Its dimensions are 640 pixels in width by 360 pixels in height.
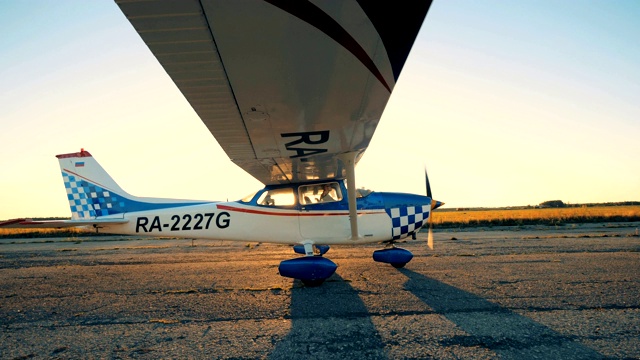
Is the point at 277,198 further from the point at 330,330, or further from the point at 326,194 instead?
the point at 330,330

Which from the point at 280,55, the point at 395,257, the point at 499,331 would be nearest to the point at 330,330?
the point at 499,331

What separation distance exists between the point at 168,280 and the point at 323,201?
326 centimetres

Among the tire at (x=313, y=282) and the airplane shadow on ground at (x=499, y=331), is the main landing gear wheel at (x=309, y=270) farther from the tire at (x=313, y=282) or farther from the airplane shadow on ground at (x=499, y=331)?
the airplane shadow on ground at (x=499, y=331)

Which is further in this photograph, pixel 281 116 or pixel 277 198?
pixel 277 198

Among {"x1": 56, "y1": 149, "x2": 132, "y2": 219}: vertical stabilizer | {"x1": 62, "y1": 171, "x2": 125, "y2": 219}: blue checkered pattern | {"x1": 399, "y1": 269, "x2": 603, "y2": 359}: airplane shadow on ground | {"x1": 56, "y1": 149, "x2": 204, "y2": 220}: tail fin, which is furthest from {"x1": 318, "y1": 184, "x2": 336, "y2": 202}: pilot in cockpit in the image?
{"x1": 62, "y1": 171, "x2": 125, "y2": 219}: blue checkered pattern

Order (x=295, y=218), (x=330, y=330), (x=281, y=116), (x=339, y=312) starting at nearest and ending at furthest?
(x=330, y=330), (x=281, y=116), (x=339, y=312), (x=295, y=218)

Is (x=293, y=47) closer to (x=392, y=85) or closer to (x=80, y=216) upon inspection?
(x=392, y=85)

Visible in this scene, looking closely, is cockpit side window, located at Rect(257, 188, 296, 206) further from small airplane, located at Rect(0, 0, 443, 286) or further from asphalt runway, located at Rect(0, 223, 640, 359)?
asphalt runway, located at Rect(0, 223, 640, 359)

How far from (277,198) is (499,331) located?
15.5ft

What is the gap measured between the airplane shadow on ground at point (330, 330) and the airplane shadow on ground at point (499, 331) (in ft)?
2.45

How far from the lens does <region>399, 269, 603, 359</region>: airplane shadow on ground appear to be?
2.69 meters

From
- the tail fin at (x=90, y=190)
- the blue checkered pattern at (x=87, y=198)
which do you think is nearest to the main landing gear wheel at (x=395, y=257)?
the tail fin at (x=90, y=190)

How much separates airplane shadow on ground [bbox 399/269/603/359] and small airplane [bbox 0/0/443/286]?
204 cm

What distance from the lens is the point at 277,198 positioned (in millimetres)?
6961
